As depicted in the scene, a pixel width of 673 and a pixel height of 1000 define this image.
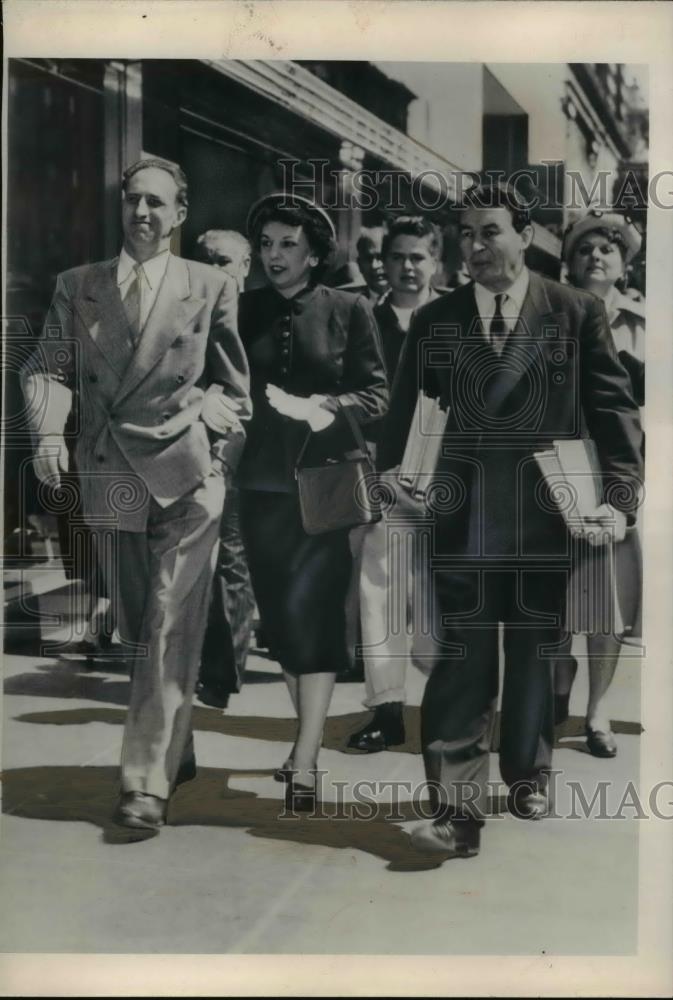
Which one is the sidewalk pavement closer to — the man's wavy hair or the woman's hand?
the woman's hand

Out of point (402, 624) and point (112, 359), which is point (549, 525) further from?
point (112, 359)

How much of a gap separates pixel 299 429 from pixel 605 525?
1048 mm

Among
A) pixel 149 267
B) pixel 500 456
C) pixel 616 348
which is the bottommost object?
pixel 500 456

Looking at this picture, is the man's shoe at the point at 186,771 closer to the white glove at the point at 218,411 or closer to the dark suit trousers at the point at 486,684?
the dark suit trousers at the point at 486,684

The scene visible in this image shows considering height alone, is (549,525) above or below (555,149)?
below

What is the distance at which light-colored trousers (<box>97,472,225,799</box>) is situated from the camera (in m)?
3.70

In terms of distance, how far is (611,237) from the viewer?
12.2ft

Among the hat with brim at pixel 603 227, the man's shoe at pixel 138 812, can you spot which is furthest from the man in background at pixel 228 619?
the hat with brim at pixel 603 227

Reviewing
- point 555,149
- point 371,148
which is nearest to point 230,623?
point 371,148

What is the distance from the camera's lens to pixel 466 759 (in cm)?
373

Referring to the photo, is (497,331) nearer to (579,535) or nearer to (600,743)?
(579,535)

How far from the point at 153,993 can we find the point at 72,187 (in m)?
2.62

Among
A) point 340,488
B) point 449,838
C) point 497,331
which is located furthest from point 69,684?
point 497,331

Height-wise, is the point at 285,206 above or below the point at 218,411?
above
